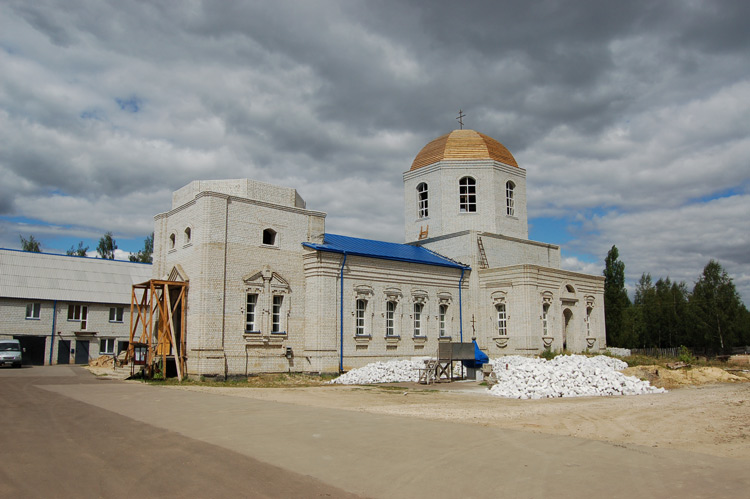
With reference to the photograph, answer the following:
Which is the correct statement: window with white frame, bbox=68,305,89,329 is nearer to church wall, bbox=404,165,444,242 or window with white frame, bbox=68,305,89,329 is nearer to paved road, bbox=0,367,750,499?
church wall, bbox=404,165,444,242

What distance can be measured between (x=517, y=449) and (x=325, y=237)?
21357 mm

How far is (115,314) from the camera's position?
3847 centimetres

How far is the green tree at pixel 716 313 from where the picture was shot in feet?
163

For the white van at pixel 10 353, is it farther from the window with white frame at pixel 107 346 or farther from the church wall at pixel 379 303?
the church wall at pixel 379 303

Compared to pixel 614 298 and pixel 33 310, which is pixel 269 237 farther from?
pixel 614 298

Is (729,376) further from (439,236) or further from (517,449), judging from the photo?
(517,449)

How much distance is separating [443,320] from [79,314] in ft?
78.3

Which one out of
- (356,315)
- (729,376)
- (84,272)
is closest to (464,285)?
(356,315)

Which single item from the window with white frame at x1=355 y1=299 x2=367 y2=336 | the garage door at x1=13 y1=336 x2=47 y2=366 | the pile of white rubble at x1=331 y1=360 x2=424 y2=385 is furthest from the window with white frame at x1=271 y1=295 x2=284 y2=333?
the garage door at x1=13 y1=336 x2=47 y2=366

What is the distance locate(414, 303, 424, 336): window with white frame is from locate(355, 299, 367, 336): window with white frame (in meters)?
3.56

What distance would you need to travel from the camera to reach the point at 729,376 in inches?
910

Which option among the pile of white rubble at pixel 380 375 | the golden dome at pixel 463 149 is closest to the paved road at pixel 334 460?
the pile of white rubble at pixel 380 375

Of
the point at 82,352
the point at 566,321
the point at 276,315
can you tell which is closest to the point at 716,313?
the point at 566,321

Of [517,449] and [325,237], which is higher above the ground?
[325,237]
